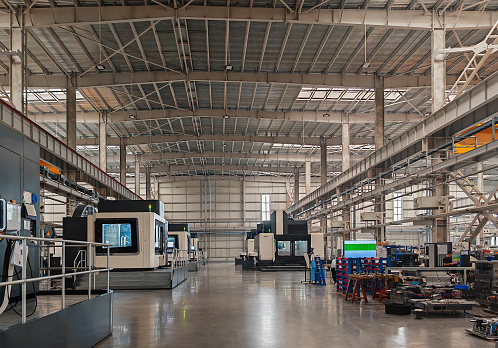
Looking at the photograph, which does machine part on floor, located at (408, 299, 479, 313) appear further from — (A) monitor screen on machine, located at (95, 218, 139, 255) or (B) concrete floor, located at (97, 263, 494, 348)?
(A) monitor screen on machine, located at (95, 218, 139, 255)

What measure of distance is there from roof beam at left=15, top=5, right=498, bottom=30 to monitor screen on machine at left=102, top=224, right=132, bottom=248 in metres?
Answer: 8.25

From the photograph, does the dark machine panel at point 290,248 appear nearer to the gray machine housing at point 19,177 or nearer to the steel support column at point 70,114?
the steel support column at point 70,114

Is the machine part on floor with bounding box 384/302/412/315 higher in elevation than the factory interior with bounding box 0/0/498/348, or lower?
lower

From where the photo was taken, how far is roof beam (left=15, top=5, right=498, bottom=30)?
21453 millimetres

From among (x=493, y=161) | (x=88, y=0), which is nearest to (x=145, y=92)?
(x=88, y=0)

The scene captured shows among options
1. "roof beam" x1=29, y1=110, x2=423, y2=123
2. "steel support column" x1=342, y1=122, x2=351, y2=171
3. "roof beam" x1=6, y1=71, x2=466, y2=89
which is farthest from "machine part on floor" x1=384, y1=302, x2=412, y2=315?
"steel support column" x1=342, y1=122, x2=351, y2=171

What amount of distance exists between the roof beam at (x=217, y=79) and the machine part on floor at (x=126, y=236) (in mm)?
11009

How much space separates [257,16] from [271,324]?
563 inches

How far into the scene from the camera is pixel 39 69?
28516mm

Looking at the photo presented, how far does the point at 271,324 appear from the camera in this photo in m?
11.3

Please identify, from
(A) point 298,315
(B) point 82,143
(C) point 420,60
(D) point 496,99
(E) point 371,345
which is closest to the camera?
(E) point 371,345

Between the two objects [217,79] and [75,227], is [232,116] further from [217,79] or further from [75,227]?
[75,227]

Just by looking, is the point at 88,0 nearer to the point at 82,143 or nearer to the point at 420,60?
the point at 420,60

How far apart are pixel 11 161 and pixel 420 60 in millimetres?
23075
